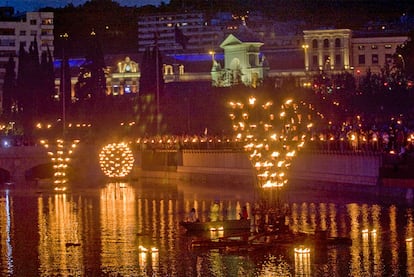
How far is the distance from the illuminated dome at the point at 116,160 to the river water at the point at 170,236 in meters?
8.32

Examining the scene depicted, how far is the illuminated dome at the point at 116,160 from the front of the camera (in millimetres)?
95062

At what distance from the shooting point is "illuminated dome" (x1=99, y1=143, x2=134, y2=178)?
95062 millimetres

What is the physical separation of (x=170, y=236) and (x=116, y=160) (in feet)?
122

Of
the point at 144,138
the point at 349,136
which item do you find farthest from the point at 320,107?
the point at 349,136

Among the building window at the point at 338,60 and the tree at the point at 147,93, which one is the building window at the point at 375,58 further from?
the tree at the point at 147,93

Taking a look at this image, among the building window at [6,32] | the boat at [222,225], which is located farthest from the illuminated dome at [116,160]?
the building window at [6,32]

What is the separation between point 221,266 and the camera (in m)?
49.1

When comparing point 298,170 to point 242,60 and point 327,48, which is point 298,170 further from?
point 327,48

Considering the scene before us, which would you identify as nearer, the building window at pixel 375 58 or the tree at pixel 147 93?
the tree at pixel 147 93

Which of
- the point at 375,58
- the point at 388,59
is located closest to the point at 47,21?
the point at 375,58

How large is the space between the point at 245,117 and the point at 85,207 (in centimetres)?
2534

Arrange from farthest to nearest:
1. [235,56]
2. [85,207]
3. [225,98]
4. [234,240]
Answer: [235,56], [225,98], [85,207], [234,240]

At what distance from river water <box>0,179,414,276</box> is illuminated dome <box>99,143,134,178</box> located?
8.32 meters

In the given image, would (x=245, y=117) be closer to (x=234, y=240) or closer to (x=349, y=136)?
(x=234, y=240)
